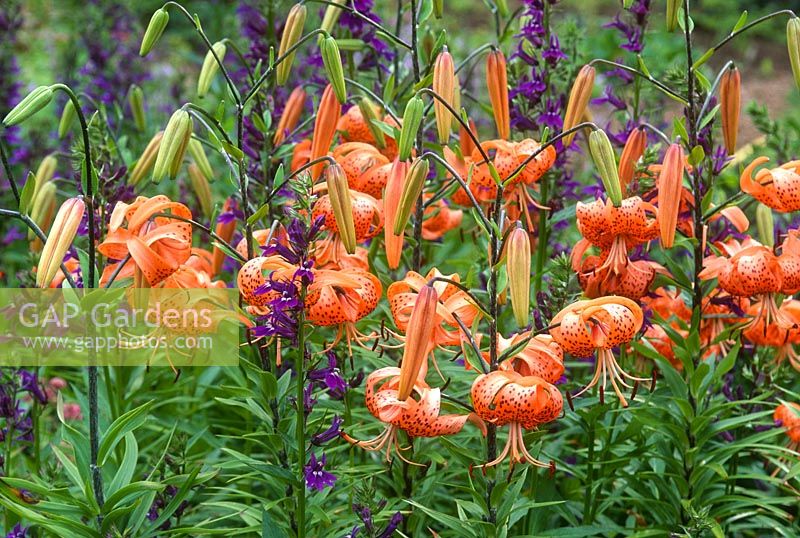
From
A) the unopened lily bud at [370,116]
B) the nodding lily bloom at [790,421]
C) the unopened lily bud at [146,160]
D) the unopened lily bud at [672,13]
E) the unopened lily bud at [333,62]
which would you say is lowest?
the nodding lily bloom at [790,421]

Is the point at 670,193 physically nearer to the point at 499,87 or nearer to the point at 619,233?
the point at 619,233

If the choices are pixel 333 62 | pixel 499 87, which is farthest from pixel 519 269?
pixel 499 87

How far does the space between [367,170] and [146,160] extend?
1.53 ft

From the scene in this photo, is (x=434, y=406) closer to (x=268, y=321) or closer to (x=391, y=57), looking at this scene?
(x=268, y=321)

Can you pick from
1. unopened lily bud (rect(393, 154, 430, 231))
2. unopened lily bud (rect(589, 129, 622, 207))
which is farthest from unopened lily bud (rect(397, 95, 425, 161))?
unopened lily bud (rect(589, 129, 622, 207))

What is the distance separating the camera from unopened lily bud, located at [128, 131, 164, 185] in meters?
2.04

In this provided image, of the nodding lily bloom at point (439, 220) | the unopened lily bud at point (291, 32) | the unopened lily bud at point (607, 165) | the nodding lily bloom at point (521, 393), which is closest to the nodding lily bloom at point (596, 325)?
the nodding lily bloom at point (521, 393)

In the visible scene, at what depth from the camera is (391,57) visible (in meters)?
2.40

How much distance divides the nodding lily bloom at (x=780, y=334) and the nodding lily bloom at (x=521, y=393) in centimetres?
59

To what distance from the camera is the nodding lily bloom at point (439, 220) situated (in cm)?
217

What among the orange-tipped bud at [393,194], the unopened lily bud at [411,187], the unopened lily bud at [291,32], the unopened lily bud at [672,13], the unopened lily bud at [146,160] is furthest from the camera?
the unopened lily bud at [146,160]

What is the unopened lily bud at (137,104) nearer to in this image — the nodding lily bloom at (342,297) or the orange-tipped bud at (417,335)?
the nodding lily bloom at (342,297)

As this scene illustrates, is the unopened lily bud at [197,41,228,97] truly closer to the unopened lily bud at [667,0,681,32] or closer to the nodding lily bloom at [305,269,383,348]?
the nodding lily bloom at [305,269,383,348]

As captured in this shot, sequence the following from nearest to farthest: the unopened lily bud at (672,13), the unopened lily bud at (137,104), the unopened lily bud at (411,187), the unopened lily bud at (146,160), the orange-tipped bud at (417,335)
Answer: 1. the orange-tipped bud at (417,335)
2. the unopened lily bud at (411,187)
3. the unopened lily bud at (672,13)
4. the unopened lily bud at (146,160)
5. the unopened lily bud at (137,104)
